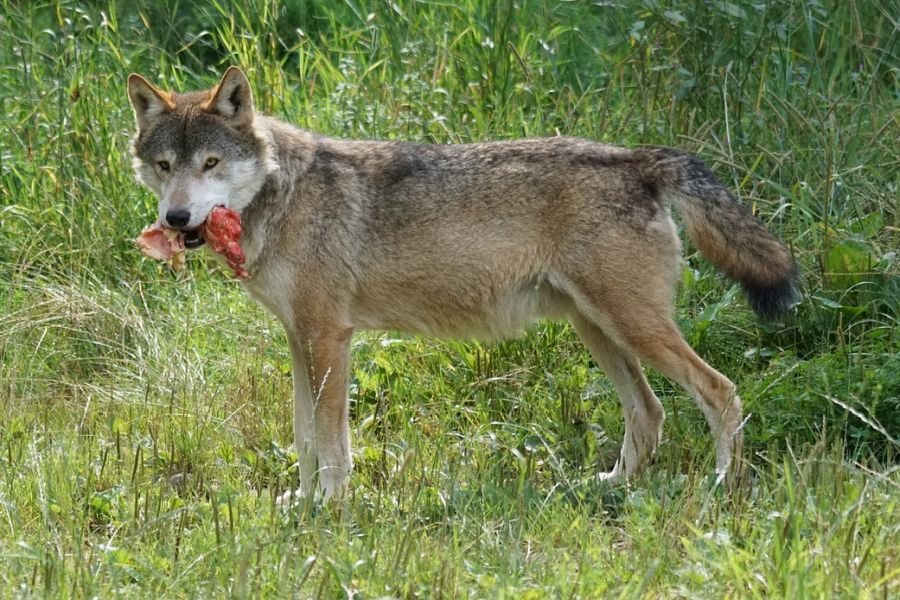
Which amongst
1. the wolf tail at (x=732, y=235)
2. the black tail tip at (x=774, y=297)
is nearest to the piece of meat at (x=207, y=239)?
A: the wolf tail at (x=732, y=235)

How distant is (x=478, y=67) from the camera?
7828 mm

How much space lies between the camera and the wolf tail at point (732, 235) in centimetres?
538

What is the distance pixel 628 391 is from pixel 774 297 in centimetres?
86

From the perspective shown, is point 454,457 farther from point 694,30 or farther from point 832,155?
point 694,30

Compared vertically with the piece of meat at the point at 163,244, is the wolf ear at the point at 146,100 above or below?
above

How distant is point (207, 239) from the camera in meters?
5.37

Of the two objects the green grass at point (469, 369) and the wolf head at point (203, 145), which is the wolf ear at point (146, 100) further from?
the green grass at point (469, 369)

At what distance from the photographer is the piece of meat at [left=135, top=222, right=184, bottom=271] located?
17.3 feet

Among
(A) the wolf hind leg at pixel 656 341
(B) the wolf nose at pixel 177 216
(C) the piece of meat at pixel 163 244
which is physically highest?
(B) the wolf nose at pixel 177 216

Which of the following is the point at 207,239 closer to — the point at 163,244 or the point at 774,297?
the point at 163,244

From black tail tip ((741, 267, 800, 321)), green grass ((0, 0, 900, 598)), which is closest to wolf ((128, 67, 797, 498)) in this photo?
black tail tip ((741, 267, 800, 321))

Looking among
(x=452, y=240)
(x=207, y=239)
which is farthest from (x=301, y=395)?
(x=452, y=240)

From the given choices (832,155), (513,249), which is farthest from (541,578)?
(832,155)

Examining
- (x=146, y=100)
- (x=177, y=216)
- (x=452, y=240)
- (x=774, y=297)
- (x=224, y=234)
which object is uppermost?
(x=146, y=100)
